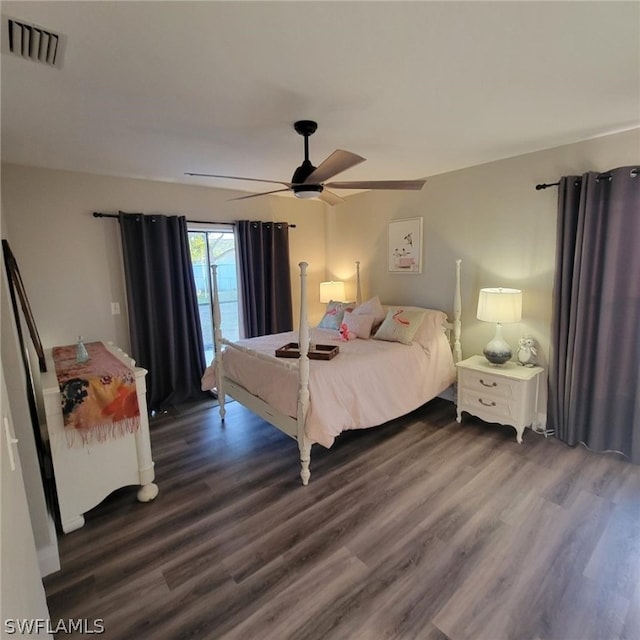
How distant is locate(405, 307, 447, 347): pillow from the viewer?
3449 mm

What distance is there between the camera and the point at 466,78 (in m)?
1.81

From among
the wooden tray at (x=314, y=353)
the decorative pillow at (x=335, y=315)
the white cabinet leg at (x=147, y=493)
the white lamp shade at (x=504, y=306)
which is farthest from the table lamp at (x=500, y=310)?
the white cabinet leg at (x=147, y=493)

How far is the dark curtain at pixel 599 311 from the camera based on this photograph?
2.58m

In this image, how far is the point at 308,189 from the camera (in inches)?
91.5

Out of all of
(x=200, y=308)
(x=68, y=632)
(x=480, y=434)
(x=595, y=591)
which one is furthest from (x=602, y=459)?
(x=200, y=308)

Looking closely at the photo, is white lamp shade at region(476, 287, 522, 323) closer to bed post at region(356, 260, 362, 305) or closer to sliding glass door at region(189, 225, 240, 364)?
bed post at region(356, 260, 362, 305)

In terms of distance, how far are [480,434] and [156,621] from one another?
2737 mm

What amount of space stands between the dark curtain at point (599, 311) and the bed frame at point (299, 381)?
907 millimetres

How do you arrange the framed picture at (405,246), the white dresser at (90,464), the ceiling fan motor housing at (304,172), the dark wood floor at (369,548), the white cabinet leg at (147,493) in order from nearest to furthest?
1. the dark wood floor at (369,548)
2. the white dresser at (90,464)
3. the ceiling fan motor housing at (304,172)
4. the white cabinet leg at (147,493)
5. the framed picture at (405,246)

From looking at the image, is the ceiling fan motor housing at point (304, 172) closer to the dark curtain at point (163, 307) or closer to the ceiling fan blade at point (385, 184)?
the ceiling fan blade at point (385, 184)

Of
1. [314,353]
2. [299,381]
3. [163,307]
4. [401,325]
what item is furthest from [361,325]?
[163,307]

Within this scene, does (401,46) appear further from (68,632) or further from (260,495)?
(68,632)

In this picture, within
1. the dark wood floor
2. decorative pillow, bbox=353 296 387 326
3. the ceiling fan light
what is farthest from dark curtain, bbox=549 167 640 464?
the ceiling fan light

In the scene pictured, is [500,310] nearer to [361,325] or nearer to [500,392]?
[500,392]
